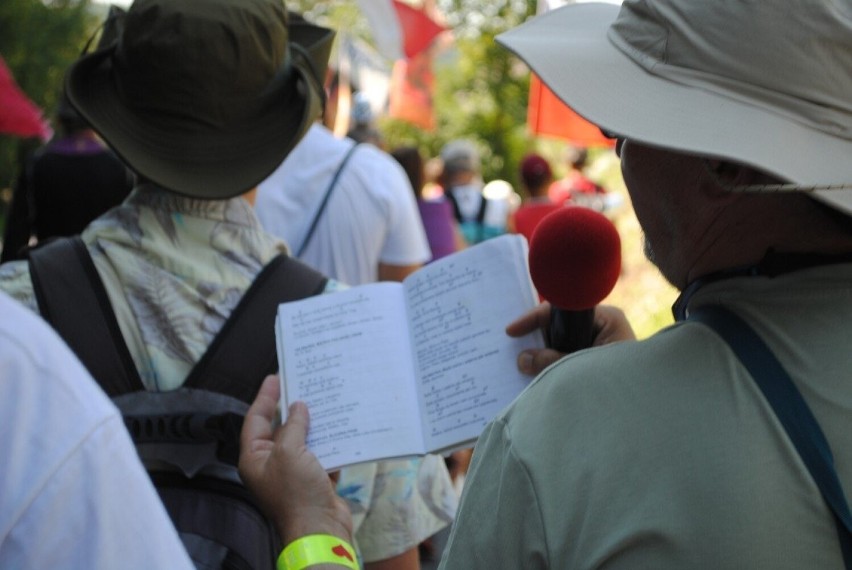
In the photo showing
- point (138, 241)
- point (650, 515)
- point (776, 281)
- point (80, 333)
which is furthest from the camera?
point (138, 241)

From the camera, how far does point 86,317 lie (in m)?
1.96

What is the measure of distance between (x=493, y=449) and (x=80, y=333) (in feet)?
2.88

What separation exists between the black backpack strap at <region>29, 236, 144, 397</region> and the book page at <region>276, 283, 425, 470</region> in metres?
0.28

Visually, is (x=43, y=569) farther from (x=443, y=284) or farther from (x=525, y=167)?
(x=525, y=167)

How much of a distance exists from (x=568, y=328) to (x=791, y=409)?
0.69 meters

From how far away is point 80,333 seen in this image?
1.94 meters

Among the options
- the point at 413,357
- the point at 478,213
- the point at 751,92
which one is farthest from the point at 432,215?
the point at 751,92

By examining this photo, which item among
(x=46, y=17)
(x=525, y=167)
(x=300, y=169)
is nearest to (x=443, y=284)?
(x=300, y=169)

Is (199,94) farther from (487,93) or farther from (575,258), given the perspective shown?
(487,93)

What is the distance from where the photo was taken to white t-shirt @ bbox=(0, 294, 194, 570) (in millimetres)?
1014

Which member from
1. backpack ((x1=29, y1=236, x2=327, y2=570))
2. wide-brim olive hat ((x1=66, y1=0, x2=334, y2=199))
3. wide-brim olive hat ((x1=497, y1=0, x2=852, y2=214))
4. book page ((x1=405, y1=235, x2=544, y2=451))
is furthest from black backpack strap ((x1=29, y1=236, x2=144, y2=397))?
wide-brim olive hat ((x1=497, y1=0, x2=852, y2=214))

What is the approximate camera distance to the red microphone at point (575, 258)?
181cm

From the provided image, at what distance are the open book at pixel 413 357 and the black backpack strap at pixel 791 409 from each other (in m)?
0.62

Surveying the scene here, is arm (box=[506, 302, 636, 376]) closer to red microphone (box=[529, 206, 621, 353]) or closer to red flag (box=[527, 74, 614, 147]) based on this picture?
red microphone (box=[529, 206, 621, 353])
